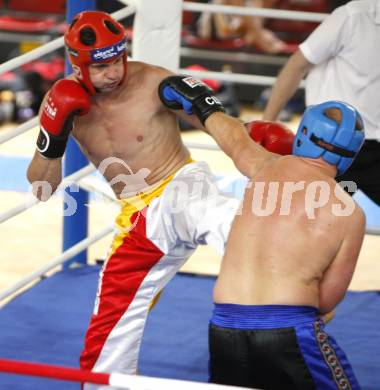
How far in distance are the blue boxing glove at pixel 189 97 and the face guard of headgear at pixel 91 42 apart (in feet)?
0.56

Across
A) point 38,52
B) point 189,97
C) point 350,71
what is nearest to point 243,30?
point 350,71

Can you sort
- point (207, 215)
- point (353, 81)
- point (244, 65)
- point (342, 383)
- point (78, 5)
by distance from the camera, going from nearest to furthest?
point (342, 383)
point (207, 215)
point (353, 81)
point (78, 5)
point (244, 65)

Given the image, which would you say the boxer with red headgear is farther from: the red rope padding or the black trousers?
the red rope padding

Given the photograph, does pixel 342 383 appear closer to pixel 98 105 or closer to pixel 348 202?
pixel 348 202

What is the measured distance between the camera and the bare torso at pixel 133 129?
307cm

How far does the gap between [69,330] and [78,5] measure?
4.29 feet

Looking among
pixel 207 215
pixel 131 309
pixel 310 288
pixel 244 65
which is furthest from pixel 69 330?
pixel 244 65

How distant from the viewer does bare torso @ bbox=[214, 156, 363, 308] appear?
7.62 feet

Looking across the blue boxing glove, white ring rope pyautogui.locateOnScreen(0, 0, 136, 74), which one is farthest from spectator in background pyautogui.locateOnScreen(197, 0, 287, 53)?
the blue boxing glove

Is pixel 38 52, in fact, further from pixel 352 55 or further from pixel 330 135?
pixel 330 135

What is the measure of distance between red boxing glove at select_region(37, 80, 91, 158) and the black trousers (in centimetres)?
111

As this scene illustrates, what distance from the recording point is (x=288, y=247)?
2.34 m

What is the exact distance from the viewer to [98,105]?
308 cm

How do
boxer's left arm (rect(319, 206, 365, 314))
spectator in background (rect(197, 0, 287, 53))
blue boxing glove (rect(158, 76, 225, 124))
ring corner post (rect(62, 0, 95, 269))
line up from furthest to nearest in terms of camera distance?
1. spectator in background (rect(197, 0, 287, 53))
2. ring corner post (rect(62, 0, 95, 269))
3. blue boxing glove (rect(158, 76, 225, 124))
4. boxer's left arm (rect(319, 206, 365, 314))
